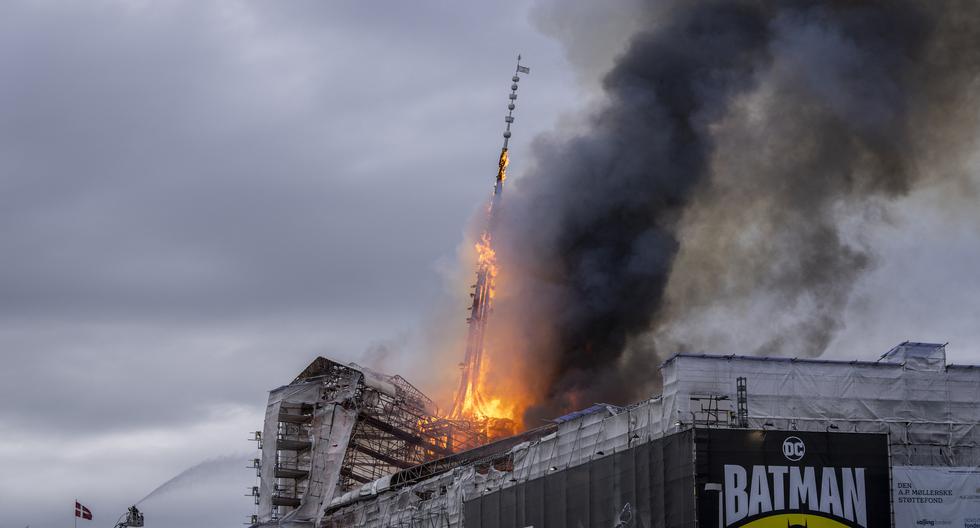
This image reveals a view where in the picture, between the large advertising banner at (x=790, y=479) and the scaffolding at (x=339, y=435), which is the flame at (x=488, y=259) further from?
the large advertising banner at (x=790, y=479)

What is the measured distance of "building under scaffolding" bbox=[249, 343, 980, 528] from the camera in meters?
83.5

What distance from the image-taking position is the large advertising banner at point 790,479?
272ft

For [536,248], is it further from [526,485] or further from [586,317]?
A: [526,485]

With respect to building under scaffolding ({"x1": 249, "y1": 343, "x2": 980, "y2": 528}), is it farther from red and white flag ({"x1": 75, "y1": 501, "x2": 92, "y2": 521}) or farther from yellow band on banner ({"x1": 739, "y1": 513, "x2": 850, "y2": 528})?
red and white flag ({"x1": 75, "y1": 501, "x2": 92, "y2": 521})

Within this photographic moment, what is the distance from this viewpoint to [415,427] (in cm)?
14125

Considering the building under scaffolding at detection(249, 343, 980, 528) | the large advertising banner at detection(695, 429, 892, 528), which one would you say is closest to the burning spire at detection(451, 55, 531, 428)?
the building under scaffolding at detection(249, 343, 980, 528)

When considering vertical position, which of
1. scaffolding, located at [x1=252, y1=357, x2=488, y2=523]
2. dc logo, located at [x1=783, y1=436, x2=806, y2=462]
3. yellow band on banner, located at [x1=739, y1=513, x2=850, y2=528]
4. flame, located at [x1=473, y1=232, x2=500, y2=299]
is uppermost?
flame, located at [x1=473, y1=232, x2=500, y2=299]

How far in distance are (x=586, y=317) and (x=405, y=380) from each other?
18.5m

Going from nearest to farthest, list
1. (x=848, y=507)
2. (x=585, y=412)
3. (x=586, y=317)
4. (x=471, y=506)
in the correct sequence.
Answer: (x=848, y=507) → (x=585, y=412) → (x=471, y=506) → (x=586, y=317)

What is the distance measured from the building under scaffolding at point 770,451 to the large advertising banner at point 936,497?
54 mm

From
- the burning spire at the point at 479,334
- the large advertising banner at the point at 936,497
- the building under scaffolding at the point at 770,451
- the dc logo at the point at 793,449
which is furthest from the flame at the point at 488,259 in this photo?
the large advertising banner at the point at 936,497

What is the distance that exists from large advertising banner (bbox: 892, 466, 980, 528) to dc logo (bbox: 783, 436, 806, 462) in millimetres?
5414

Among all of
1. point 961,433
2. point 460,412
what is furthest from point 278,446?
point 961,433

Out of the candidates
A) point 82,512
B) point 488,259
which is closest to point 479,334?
point 488,259
